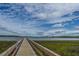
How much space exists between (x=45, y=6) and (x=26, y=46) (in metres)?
0.43

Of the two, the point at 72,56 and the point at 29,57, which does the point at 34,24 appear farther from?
the point at 72,56

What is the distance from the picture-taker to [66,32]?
6.60 ft

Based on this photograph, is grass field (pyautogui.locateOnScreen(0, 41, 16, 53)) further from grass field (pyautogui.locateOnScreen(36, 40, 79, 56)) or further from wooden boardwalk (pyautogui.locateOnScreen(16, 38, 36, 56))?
grass field (pyautogui.locateOnScreen(36, 40, 79, 56))

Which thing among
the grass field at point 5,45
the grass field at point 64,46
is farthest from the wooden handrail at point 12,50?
the grass field at point 64,46

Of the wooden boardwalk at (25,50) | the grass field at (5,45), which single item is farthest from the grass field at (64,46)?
the grass field at (5,45)

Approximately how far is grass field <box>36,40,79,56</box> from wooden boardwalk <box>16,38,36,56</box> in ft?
0.38

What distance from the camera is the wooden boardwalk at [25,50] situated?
2.00 meters

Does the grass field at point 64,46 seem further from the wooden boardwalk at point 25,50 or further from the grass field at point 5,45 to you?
the grass field at point 5,45

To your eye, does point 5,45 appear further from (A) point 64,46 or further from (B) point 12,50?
(A) point 64,46

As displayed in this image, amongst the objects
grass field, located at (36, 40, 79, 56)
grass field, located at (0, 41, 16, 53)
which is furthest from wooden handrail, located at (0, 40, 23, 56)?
grass field, located at (36, 40, 79, 56)

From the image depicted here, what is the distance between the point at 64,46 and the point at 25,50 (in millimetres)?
375

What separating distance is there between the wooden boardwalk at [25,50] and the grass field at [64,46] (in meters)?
0.11

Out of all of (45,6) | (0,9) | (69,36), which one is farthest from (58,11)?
(0,9)

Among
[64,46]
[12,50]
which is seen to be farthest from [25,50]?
[64,46]
